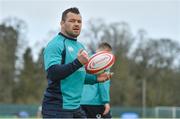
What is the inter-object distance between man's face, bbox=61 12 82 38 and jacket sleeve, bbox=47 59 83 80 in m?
0.49

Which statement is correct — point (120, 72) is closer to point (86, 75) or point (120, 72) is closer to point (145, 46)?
point (145, 46)

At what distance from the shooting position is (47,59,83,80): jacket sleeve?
5805 millimetres

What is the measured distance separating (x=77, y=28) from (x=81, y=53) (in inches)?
16.9

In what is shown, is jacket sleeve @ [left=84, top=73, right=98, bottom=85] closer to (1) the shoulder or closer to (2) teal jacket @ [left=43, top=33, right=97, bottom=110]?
(2) teal jacket @ [left=43, top=33, right=97, bottom=110]

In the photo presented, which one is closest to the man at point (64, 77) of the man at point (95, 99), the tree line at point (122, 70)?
the man at point (95, 99)

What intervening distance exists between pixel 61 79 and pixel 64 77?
0.08 m

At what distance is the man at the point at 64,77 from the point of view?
19.7 ft

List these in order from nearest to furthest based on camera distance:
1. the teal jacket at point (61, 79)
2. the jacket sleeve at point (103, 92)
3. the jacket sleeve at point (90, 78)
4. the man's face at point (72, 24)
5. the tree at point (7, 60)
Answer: the teal jacket at point (61, 79), the man's face at point (72, 24), the jacket sleeve at point (90, 78), the jacket sleeve at point (103, 92), the tree at point (7, 60)

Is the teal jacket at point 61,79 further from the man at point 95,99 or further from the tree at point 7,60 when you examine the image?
the tree at point 7,60

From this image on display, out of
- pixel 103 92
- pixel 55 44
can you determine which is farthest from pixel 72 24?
pixel 103 92

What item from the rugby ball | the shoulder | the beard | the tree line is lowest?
the tree line

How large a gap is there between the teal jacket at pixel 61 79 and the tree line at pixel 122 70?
210 feet

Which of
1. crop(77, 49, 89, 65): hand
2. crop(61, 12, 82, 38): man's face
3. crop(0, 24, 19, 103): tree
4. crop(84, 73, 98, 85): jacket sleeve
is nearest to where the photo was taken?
crop(77, 49, 89, 65): hand

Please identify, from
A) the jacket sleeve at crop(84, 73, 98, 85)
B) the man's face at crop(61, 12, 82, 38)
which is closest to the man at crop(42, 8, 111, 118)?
the man's face at crop(61, 12, 82, 38)
